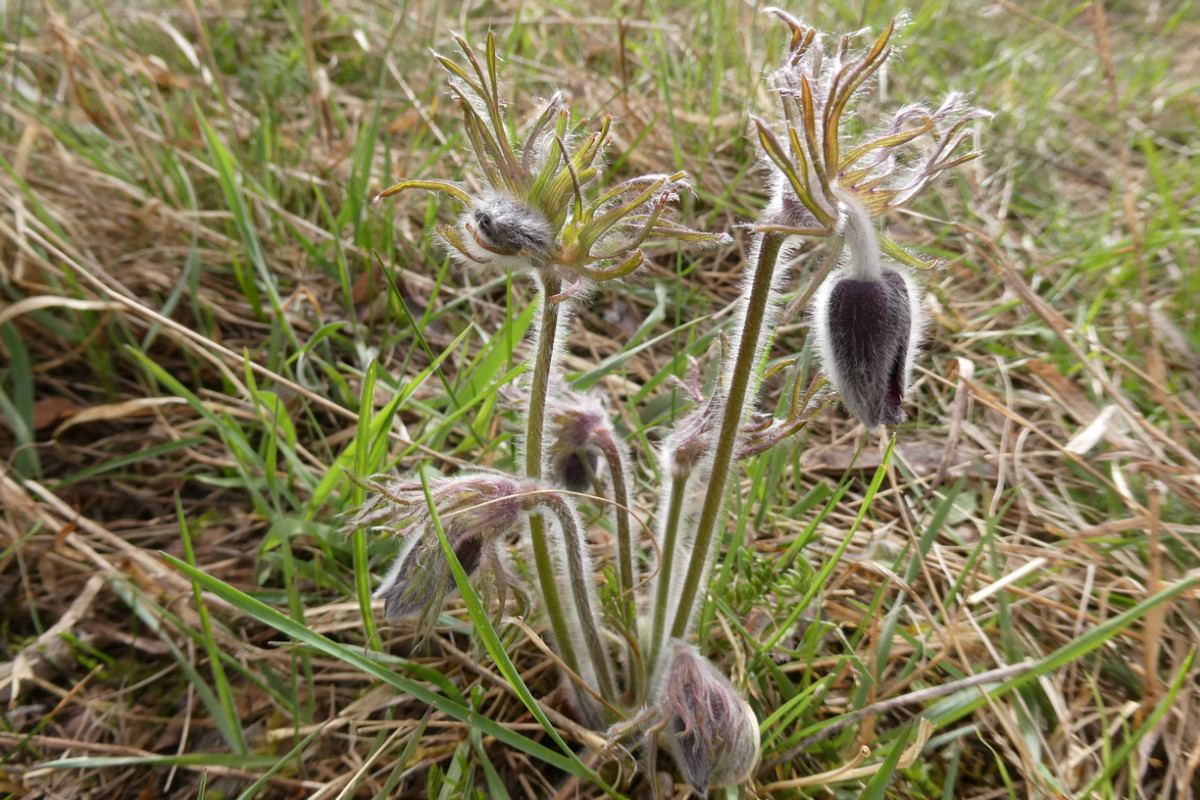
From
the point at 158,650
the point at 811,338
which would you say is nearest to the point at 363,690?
the point at 158,650

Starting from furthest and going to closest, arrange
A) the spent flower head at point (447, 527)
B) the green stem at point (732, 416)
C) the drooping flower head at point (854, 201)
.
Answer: the spent flower head at point (447, 527) → the green stem at point (732, 416) → the drooping flower head at point (854, 201)

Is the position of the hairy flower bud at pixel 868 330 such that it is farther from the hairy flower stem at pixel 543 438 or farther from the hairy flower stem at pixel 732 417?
the hairy flower stem at pixel 543 438

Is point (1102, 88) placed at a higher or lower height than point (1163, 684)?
higher

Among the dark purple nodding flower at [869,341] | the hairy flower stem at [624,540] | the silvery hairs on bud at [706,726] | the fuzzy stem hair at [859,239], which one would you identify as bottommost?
the silvery hairs on bud at [706,726]

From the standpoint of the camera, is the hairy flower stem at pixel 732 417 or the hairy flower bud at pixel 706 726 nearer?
the hairy flower stem at pixel 732 417

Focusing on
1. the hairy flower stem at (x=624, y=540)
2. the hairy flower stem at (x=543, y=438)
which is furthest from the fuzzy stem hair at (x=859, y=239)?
the hairy flower stem at (x=624, y=540)

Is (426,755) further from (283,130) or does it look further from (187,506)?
(283,130)

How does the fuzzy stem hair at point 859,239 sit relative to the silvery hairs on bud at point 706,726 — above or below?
above
